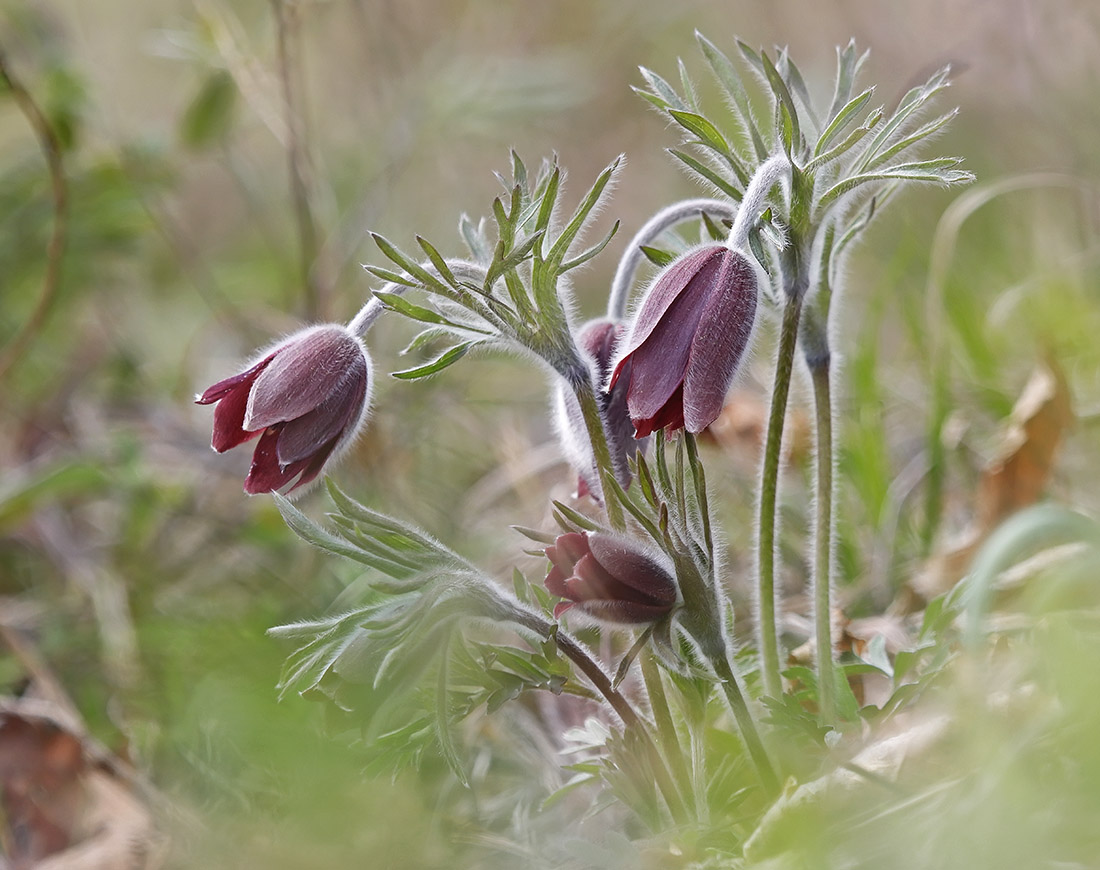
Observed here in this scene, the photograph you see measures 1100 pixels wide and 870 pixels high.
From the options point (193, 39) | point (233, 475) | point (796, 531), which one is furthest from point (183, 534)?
point (796, 531)

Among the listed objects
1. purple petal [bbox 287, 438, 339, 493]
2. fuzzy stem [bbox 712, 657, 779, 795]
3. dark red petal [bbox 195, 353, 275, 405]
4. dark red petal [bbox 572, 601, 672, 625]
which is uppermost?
dark red petal [bbox 195, 353, 275, 405]

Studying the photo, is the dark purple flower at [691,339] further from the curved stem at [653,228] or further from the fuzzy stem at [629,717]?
the fuzzy stem at [629,717]

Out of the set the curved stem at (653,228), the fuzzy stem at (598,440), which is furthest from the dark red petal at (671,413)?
the curved stem at (653,228)

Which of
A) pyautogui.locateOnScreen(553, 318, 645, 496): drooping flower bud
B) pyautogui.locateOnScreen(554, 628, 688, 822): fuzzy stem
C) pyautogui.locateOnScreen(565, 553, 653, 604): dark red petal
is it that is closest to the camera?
pyautogui.locateOnScreen(565, 553, 653, 604): dark red petal

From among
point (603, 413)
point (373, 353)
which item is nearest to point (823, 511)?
point (603, 413)

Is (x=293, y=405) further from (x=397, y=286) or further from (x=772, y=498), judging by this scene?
(x=772, y=498)

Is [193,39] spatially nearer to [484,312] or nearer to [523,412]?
[523,412]

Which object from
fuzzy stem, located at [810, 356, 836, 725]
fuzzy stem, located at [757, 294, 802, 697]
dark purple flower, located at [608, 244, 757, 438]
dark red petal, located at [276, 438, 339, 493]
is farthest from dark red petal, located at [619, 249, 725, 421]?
dark red petal, located at [276, 438, 339, 493]

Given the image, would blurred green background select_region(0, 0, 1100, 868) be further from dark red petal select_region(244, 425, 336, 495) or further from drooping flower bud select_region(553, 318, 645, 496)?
drooping flower bud select_region(553, 318, 645, 496)
